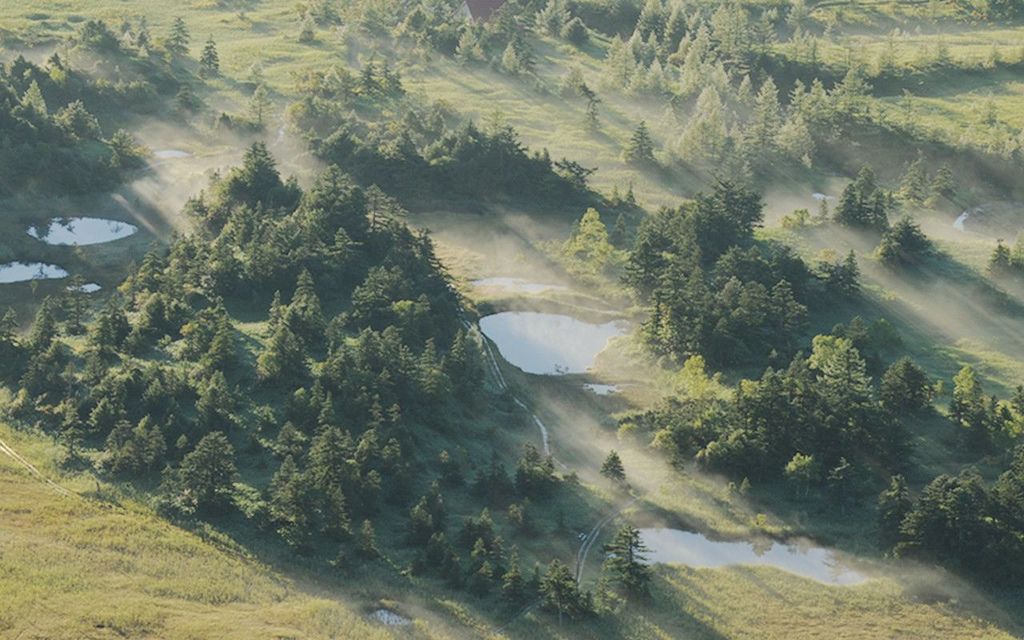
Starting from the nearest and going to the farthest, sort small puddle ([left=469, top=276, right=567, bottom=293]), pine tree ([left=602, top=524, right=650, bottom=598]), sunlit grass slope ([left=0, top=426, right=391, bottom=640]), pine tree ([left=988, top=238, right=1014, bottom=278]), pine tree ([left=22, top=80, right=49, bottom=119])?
sunlit grass slope ([left=0, top=426, right=391, bottom=640]), pine tree ([left=602, top=524, right=650, bottom=598]), pine tree ([left=988, top=238, right=1014, bottom=278]), small puddle ([left=469, top=276, right=567, bottom=293]), pine tree ([left=22, top=80, right=49, bottom=119])

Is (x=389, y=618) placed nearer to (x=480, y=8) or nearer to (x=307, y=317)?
(x=307, y=317)

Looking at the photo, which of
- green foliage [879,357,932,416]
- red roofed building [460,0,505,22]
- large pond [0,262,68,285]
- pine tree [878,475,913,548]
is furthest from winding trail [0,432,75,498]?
red roofed building [460,0,505,22]

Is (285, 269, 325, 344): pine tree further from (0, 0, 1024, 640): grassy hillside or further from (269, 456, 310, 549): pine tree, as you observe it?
(269, 456, 310, 549): pine tree

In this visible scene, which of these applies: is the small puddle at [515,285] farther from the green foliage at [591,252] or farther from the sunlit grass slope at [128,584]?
the sunlit grass slope at [128,584]

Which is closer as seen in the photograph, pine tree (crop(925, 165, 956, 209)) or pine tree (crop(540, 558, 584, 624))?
pine tree (crop(540, 558, 584, 624))

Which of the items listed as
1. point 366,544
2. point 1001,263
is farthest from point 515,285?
point 366,544

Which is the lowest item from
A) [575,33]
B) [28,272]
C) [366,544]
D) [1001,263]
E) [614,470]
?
[28,272]
